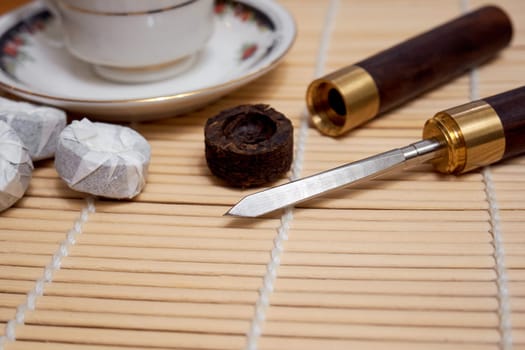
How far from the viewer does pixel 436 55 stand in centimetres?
76

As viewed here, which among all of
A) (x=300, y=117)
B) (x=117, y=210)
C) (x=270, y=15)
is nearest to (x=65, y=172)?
(x=117, y=210)

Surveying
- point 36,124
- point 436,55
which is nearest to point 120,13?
point 36,124

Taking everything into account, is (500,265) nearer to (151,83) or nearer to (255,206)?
(255,206)

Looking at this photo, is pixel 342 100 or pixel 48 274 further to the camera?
pixel 342 100

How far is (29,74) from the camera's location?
0.82m

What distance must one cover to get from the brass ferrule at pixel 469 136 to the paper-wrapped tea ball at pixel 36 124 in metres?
0.39

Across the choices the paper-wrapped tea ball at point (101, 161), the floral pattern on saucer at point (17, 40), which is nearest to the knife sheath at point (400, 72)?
the paper-wrapped tea ball at point (101, 161)

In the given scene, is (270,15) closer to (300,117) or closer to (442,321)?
(300,117)

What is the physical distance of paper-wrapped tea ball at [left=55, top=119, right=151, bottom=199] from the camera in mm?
604

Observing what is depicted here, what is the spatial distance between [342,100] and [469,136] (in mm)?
156

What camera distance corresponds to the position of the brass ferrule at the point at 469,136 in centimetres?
62

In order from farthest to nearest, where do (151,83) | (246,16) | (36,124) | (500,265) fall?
(246,16), (151,83), (36,124), (500,265)

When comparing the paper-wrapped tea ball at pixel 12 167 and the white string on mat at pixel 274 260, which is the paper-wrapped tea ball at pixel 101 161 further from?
the white string on mat at pixel 274 260

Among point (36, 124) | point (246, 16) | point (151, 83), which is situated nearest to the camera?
point (36, 124)
